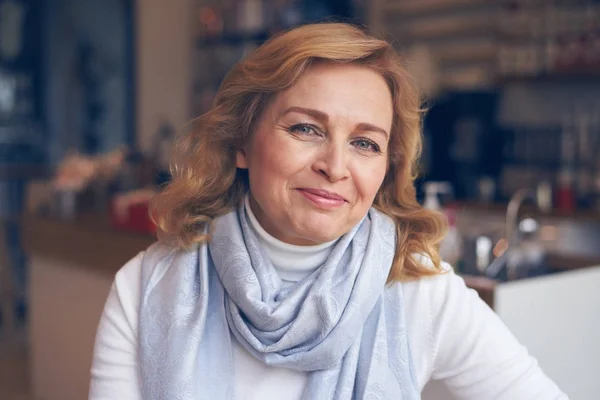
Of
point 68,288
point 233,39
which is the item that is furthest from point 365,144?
point 233,39

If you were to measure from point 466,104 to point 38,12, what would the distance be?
16.8ft

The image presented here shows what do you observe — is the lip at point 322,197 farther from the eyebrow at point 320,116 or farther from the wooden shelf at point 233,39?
the wooden shelf at point 233,39

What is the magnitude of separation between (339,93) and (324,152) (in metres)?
0.11

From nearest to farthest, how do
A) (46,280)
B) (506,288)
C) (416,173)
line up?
1. (416,173)
2. (506,288)
3. (46,280)

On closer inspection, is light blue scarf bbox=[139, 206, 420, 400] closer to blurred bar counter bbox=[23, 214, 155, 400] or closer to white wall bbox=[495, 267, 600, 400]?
white wall bbox=[495, 267, 600, 400]

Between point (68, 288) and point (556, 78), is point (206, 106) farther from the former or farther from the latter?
point (68, 288)

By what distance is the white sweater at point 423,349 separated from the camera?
5.08 feet

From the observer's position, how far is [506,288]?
2111mm

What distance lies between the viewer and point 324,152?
1.50 m

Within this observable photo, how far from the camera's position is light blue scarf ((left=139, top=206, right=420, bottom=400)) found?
1.53 meters

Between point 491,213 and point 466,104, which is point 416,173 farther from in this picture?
point 466,104

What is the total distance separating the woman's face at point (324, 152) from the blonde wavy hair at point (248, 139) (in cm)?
4

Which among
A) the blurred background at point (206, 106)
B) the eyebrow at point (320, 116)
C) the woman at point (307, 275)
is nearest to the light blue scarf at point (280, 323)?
the woman at point (307, 275)

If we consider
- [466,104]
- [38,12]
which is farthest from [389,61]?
→ [38,12]
